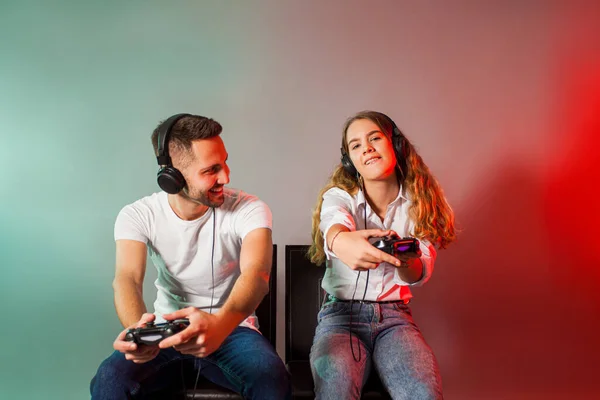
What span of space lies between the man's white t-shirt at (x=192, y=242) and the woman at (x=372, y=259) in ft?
1.06

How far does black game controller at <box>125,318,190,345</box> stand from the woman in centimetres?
56

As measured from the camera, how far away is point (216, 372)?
1.83m

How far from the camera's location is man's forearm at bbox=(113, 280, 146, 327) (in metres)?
1.70

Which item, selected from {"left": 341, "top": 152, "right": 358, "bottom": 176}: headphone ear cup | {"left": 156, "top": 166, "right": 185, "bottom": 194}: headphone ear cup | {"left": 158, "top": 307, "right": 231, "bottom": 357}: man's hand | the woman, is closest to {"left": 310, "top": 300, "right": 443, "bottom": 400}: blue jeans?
the woman

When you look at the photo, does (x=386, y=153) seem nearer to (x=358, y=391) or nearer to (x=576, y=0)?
(x=358, y=391)

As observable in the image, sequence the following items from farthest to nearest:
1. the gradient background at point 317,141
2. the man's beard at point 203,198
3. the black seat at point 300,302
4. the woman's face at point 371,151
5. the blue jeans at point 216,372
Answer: the gradient background at point 317,141
the black seat at point 300,302
the woman's face at point 371,151
the man's beard at point 203,198
the blue jeans at point 216,372

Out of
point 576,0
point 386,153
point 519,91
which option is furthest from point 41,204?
point 576,0

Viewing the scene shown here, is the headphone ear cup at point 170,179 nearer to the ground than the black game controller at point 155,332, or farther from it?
farther from it

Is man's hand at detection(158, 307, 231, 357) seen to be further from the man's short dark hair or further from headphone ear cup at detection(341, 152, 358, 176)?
headphone ear cup at detection(341, 152, 358, 176)

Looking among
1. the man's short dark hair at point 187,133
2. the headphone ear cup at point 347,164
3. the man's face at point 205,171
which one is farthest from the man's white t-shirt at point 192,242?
the headphone ear cup at point 347,164

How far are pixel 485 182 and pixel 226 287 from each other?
1511 millimetres

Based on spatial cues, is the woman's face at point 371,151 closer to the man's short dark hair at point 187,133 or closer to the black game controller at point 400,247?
the black game controller at point 400,247

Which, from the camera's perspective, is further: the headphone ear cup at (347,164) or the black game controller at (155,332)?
the headphone ear cup at (347,164)

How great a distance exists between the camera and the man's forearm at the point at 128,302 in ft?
5.57
